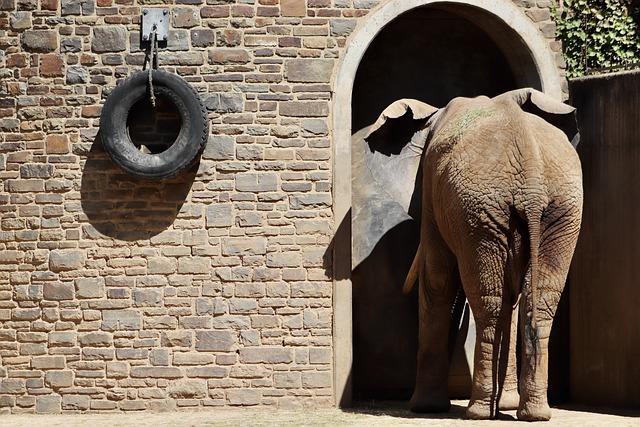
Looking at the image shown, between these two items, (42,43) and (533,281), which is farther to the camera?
(42,43)

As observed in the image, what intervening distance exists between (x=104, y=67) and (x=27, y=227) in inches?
57.4

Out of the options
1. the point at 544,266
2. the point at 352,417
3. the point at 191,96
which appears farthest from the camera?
the point at 191,96

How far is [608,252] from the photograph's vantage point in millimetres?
9945

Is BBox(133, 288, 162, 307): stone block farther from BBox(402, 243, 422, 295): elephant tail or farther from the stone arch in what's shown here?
BBox(402, 243, 422, 295): elephant tail

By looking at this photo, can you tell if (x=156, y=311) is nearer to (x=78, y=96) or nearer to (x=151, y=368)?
(x=151, y=368)

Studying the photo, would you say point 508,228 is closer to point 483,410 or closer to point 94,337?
point 483,410

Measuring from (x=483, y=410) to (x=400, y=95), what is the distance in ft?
12.0

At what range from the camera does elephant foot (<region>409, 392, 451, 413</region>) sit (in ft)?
31.7

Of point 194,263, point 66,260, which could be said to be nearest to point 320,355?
point 194,263

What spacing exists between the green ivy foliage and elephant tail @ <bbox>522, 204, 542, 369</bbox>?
103 inches

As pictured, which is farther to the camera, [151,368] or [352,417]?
[151,368]

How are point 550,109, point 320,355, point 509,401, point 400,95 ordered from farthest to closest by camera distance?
point 400,95
point 320,355
point 550,109
point 509,401

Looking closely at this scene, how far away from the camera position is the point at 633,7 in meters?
11.0

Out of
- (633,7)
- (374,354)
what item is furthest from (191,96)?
(633,7)
